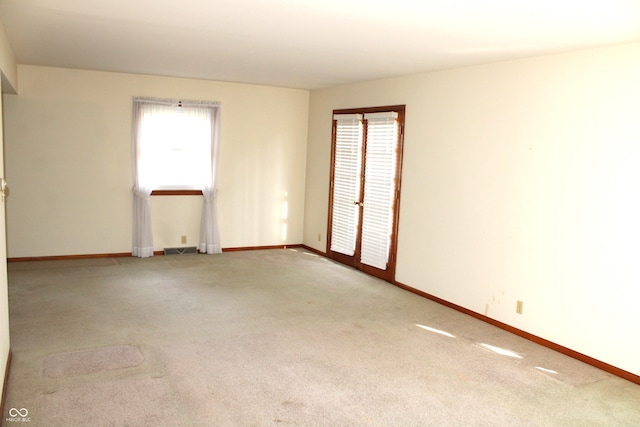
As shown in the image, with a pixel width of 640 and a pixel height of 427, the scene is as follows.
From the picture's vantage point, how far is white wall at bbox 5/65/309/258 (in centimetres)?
621

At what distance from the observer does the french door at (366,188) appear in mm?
5973

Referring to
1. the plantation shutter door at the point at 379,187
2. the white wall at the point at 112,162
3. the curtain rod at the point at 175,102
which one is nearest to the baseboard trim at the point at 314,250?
the white wall at the point at 112,162

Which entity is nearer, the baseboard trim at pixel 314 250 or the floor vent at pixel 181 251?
the floor vent at pixel 181 251

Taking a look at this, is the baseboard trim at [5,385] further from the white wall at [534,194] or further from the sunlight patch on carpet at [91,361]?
the white wall at [534,194]

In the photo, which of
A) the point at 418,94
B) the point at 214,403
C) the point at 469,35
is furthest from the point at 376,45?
the point at 214,403

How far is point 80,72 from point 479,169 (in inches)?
190

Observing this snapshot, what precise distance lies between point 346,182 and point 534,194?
2.86 meters

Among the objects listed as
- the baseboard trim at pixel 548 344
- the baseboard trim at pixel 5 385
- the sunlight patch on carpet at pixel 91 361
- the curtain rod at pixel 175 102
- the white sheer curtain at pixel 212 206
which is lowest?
the sunlight patch on carpet at pixel 91 361

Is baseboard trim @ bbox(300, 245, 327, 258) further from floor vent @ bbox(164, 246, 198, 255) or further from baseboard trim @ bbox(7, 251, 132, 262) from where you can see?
baseboard trim @ bbox(7, 251, 132, 262)

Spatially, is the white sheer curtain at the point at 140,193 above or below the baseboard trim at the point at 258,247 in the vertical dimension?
above

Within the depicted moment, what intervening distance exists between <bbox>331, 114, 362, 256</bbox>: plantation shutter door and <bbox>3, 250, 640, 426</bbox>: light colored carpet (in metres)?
1.12

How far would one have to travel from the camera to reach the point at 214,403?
308 centimetres

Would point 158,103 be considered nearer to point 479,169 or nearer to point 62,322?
point 62,322

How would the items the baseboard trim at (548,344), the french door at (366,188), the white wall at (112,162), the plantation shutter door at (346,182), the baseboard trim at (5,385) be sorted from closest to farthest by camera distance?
1. the baseboard trim at (5,385)
2. the baseboard trim at (548,344)
3. the french door at (366,188)
4. the white wall at (112,162)
5. the plantation shutter door at (346,182)
